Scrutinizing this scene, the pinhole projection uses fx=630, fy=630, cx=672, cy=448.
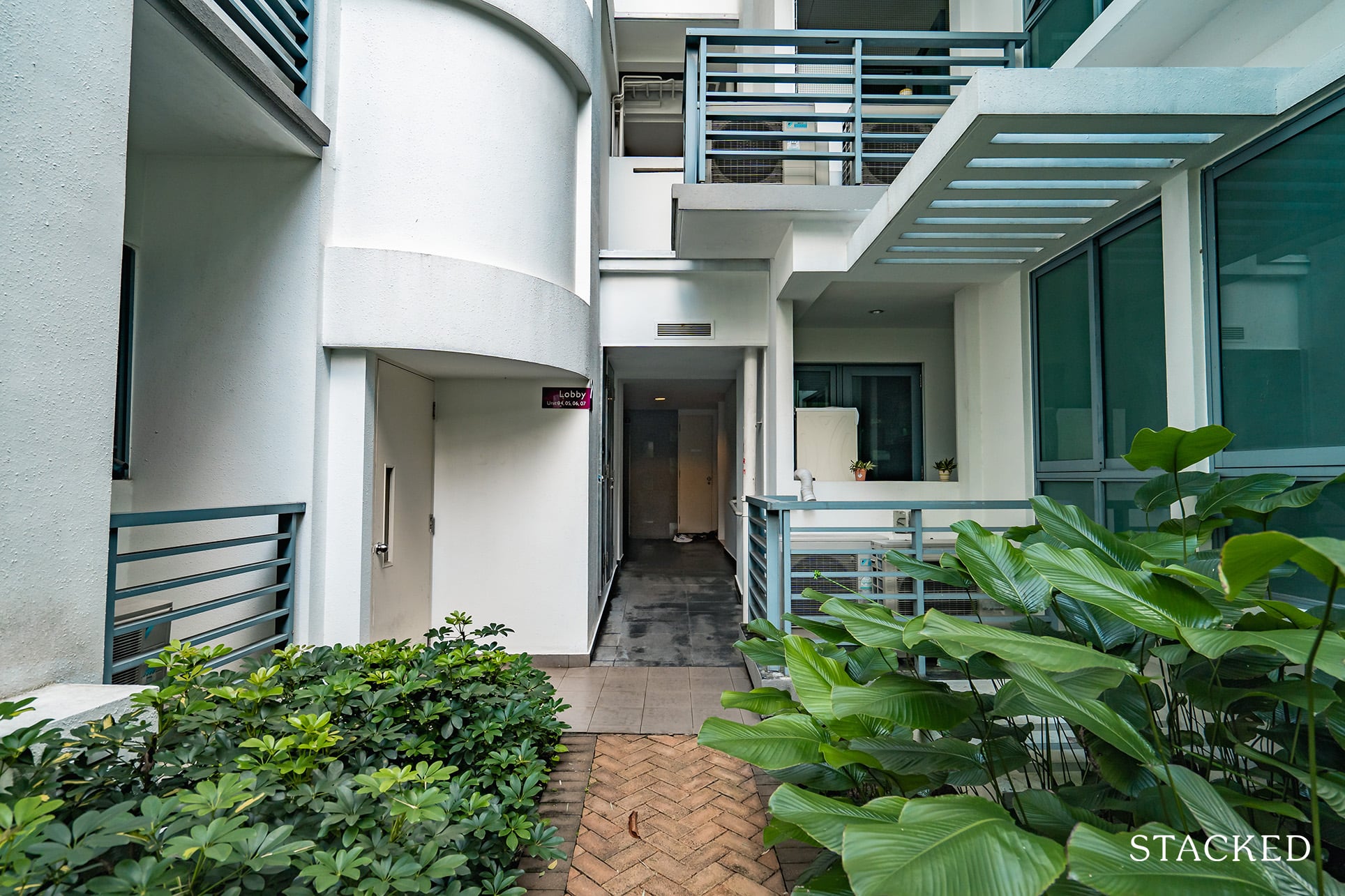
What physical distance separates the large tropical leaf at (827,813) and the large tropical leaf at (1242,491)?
5.69 ft

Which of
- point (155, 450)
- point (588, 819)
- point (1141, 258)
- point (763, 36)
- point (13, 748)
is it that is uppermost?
point (763, 36)

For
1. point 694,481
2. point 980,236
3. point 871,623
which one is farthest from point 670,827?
point 694,481

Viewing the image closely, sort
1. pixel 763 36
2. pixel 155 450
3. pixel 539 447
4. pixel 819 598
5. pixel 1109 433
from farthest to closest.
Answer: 1. pixel 539 447
2. pixel 763 36
3. pixel 1109 433
4. pixel 155 450
5. pixel 819 598

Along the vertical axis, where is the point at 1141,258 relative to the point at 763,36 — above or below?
below

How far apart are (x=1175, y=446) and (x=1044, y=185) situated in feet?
5.47

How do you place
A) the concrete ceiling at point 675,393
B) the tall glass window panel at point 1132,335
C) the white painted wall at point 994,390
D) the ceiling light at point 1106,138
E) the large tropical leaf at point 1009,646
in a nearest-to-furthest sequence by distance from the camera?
the large tropical leaf at point 1009,646 → the ceiling light at point 1106,138 → the tall glass window panel at point 1132,335 → the white painted wall at point 994,390 → the concrete ceiling at point 675,393

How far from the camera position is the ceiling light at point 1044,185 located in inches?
121

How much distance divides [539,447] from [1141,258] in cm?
387

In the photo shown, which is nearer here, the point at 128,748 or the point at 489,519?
the point at 128,748

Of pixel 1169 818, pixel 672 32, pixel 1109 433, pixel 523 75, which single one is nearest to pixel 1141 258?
pixel 1109 433

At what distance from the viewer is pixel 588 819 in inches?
102

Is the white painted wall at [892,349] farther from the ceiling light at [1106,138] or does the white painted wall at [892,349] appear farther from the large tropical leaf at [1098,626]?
the large tropical leaf at [1098,626]

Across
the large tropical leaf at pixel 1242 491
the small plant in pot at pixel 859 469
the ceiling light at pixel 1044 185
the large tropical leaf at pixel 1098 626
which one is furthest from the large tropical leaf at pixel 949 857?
the small plant in pot at pixel 859 469

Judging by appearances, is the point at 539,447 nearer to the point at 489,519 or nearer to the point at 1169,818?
the point at 489,519
